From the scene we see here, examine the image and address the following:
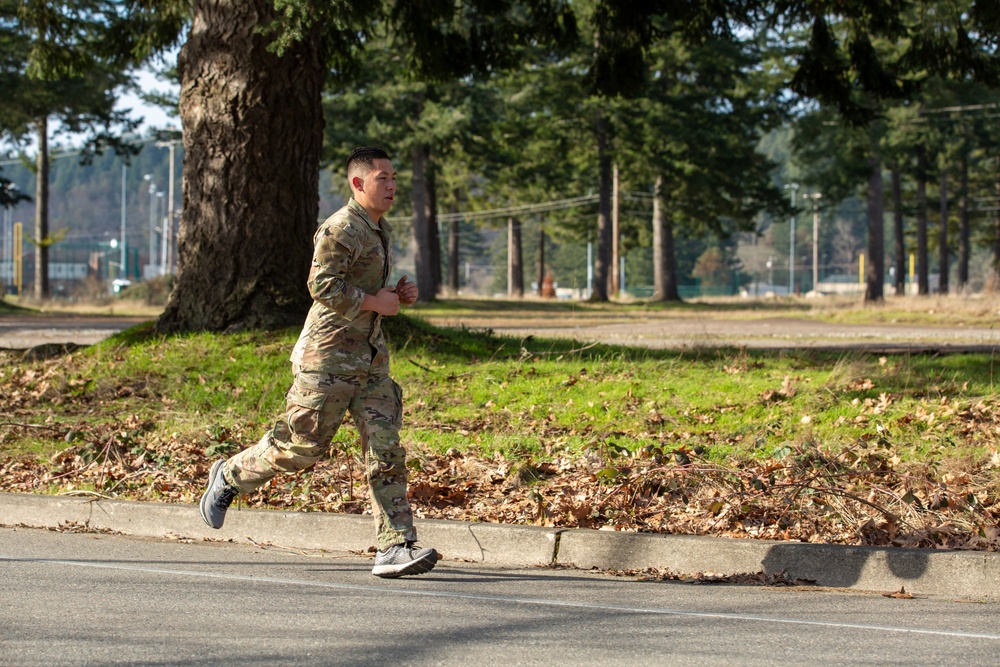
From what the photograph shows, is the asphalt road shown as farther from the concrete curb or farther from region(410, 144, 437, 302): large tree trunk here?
region(410, 144, 437, 302): large tree trunk

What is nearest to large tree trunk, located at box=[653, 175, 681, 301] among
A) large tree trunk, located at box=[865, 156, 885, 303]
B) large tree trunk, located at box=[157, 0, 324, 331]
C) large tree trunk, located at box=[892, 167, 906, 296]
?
large tree trunk, located at box=[865, 156, 885, 303]

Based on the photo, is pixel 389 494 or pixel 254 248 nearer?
pixel 389 494

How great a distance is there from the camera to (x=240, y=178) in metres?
12.0

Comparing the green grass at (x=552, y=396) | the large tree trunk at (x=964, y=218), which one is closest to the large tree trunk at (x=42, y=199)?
the green grass at (x=552, y=396)

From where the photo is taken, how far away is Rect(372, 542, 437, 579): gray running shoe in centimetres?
623

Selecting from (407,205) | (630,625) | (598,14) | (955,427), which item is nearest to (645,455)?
(955,427)

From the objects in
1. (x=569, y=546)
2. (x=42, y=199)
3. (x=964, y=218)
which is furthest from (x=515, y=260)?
(x=569, y=546)

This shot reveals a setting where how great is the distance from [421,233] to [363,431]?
40.6 metres

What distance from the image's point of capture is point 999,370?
1134 centimetres

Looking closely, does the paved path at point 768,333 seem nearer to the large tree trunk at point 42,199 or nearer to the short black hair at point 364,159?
the short black hair at point 364,159

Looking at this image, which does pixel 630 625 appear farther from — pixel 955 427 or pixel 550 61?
pixel 550 61

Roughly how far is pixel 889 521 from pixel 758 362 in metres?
5.13

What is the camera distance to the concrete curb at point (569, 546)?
617cm

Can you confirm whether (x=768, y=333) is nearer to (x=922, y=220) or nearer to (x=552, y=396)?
(x=552, y=396)
